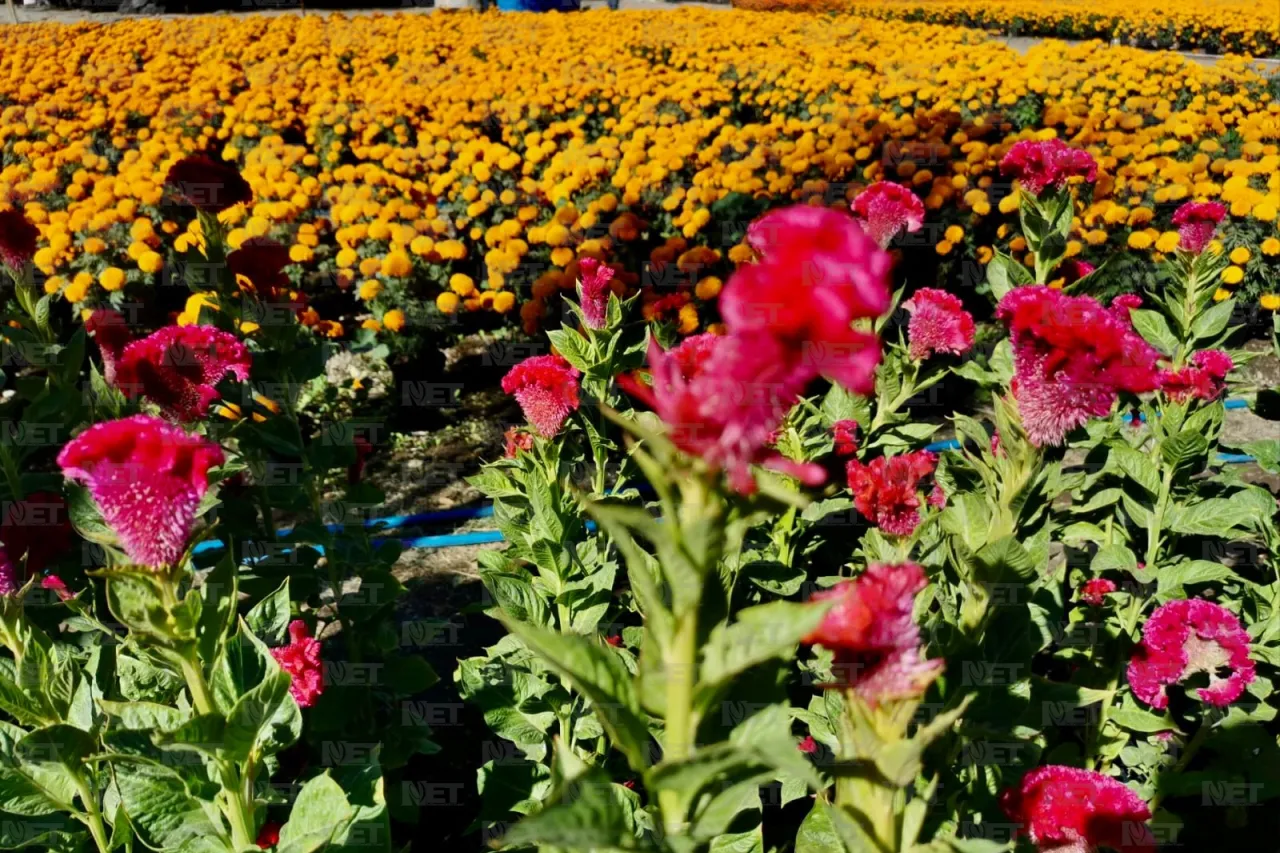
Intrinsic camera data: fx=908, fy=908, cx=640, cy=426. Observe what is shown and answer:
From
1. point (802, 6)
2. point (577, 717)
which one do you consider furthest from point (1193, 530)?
point (802, 6)

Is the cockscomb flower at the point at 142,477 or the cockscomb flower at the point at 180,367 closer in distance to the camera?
the cockscomb flower at the point at 142,477

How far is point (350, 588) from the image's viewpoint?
381cm

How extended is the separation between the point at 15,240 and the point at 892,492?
85.9 inches

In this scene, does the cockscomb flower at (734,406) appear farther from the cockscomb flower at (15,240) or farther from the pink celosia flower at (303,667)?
the cockscomb flower at (15,240)

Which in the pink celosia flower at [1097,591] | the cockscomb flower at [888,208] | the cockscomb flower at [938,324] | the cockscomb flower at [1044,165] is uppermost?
the cockscomb flower at [1044,165]

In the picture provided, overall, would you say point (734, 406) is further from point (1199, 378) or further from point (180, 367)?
point (1199, 378)

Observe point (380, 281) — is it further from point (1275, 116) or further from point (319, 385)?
point (1275, 116)

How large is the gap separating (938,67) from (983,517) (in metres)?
6.51

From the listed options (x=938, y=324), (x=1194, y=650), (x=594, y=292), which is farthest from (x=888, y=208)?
(x=1194, y=650)

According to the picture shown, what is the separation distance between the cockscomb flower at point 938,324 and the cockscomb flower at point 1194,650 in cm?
81

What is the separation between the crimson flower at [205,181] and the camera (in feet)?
6.84

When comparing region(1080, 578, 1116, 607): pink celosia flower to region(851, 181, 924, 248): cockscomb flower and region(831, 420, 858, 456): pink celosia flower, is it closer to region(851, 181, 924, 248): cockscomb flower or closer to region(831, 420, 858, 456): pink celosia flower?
region(831, 420, 858, 456): pink celosia flower

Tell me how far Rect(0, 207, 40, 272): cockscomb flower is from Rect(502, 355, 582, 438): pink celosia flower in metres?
1.26

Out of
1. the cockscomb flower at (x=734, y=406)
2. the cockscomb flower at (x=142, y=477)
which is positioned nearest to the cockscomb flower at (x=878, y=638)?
the cockscomb flower at (x=734, y=406)
